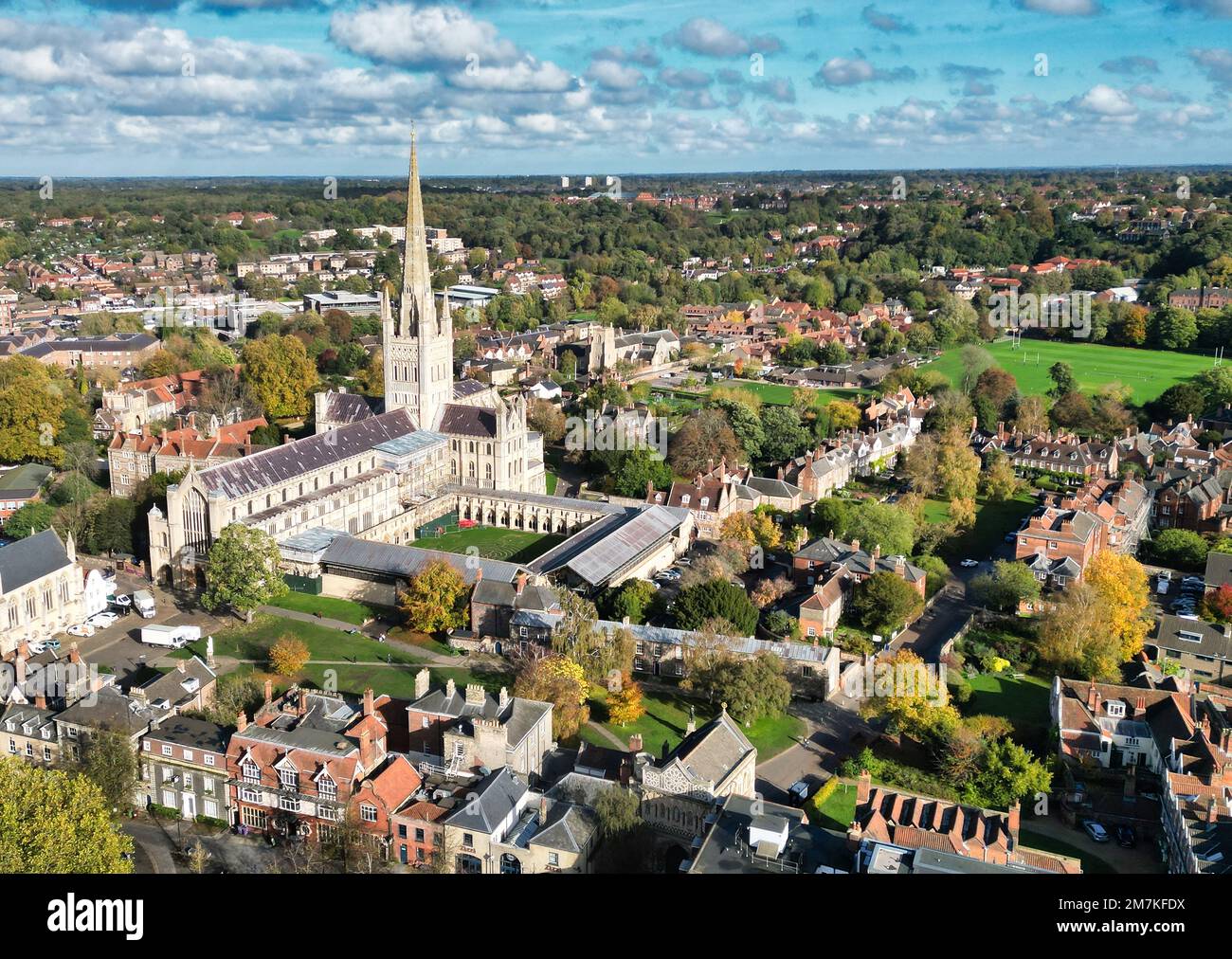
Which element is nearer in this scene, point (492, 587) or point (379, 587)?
point (492, 587)

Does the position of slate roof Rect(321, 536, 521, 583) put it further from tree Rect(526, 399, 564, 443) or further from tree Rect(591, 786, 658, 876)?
tree Rect(526, 399, 564, 443)

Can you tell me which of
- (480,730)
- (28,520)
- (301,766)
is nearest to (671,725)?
(480,730)

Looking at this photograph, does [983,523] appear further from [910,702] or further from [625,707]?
[625,707]

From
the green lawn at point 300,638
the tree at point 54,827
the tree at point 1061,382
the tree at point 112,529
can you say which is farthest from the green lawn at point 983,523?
the tree at point 54,827

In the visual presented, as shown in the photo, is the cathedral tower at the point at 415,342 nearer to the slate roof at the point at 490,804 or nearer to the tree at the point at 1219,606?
the slate roof at the point at 490,804

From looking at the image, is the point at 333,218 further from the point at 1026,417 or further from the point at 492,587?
the point at 492,587
